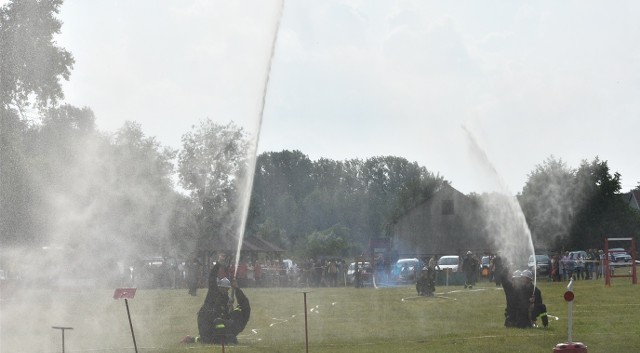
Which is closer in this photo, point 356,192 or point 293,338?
point 293,338

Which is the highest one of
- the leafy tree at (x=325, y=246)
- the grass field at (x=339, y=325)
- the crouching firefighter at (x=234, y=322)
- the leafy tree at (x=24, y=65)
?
the leafy tree at (x=24, y=65)

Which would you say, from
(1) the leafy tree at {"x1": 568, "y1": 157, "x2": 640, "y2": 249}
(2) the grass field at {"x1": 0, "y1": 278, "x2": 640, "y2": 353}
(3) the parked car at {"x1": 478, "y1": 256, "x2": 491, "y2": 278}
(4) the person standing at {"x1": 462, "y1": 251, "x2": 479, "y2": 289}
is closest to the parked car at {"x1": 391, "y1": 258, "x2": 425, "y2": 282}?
(3) the parked car at {"x1": 478, "y1": 256, "x2": 491, "y2": 278}

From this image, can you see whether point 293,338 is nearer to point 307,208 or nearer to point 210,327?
point 210,327

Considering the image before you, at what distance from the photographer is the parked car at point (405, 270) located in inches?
2611

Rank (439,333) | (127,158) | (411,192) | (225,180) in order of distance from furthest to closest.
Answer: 1. (411,192)
2. (225,180)
3. (127,158)
4. (439,333)

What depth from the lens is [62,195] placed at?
3772cm

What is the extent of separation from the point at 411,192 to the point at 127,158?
94.1 m

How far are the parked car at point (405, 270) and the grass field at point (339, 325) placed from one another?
2089 cm

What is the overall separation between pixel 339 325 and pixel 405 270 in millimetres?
36638

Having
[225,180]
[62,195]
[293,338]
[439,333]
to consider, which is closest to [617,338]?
[439,333]

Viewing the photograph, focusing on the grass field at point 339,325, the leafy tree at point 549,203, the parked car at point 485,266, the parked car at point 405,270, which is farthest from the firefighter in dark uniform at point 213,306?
the leafy tree at point 549,203

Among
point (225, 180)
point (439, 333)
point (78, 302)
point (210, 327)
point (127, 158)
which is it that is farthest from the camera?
point (225, 180)

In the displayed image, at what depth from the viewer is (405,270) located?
67.1m

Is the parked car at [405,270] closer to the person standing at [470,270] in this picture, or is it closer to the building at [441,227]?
the person standing at [470,270]
